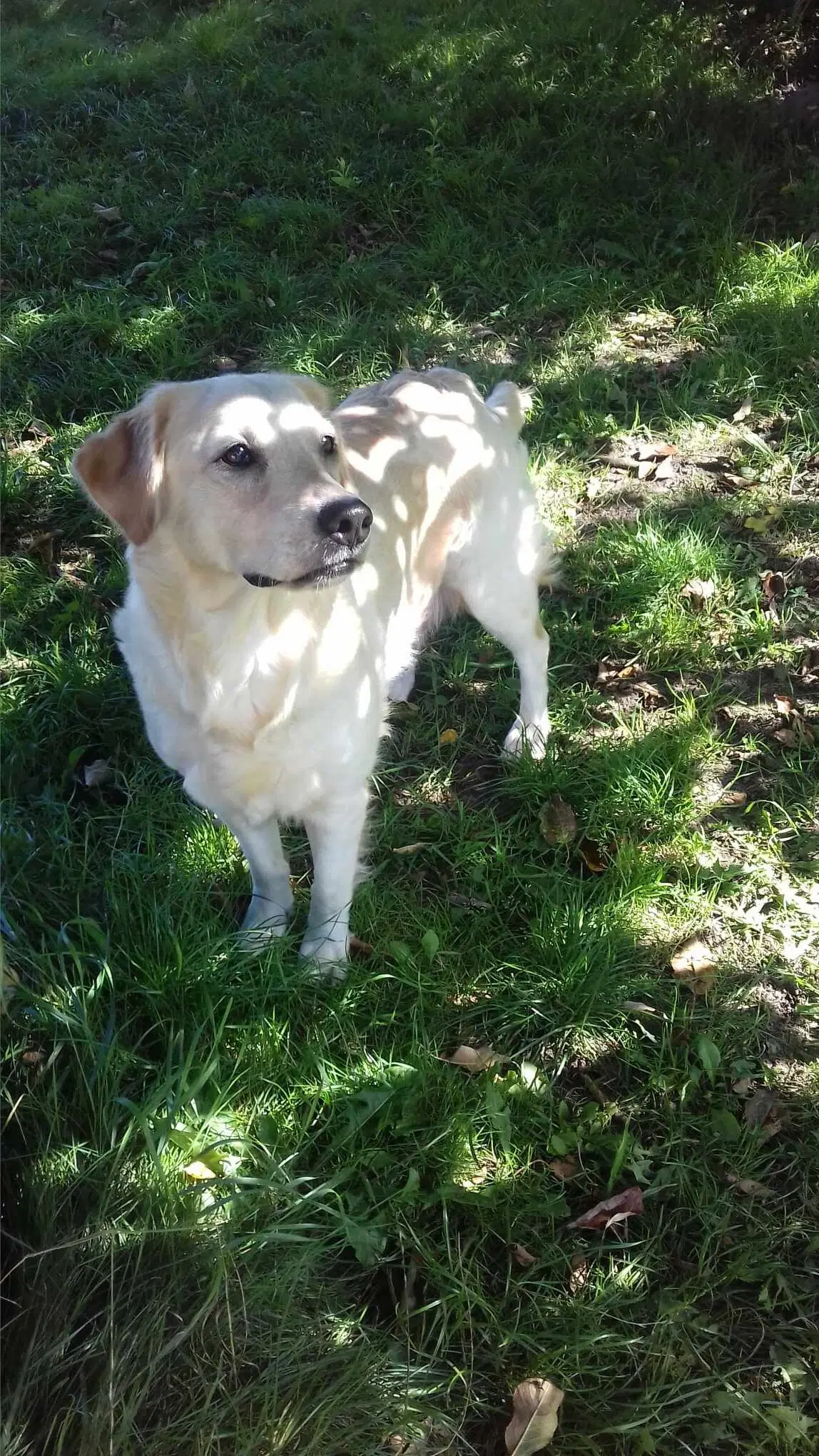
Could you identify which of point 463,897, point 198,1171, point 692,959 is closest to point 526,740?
point 463,897

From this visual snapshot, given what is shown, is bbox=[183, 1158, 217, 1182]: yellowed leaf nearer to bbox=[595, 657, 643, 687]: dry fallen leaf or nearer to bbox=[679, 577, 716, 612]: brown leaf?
bbox=[595, 657, 643, 687]: dry fallen leaf

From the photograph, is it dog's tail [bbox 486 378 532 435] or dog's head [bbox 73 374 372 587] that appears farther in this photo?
dog's tail [bbox 486 378 532 435]

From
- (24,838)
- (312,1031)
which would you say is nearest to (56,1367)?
(312,1031)

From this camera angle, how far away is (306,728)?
233 cm

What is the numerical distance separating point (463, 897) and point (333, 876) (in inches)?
20.1

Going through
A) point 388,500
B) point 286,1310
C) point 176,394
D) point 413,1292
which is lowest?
point 413,1292

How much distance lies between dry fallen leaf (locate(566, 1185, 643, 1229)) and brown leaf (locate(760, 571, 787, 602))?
2.42m

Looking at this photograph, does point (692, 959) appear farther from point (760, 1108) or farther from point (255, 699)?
point (255, 699)

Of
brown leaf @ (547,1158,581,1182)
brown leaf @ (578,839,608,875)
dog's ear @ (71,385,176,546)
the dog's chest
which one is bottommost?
brown leaf @ (547,1158,581,1182)

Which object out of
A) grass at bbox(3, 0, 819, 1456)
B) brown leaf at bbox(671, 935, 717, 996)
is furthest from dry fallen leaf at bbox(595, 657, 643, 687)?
brown leaf at bbox(671, 935, 717, 996)

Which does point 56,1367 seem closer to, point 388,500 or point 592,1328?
point 592,1328

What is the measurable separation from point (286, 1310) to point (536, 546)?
2.39 meters

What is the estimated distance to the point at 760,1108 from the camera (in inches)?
97.0

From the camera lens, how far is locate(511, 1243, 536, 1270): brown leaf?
219cm
